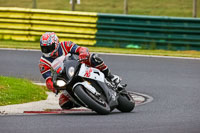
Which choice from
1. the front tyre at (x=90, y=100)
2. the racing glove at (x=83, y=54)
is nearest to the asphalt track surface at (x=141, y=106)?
the front tyre at (x=90, y=100)

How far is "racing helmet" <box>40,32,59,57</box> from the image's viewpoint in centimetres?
986

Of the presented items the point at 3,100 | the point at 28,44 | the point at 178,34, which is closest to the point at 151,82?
the point at 3,100

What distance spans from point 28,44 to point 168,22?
198 inches

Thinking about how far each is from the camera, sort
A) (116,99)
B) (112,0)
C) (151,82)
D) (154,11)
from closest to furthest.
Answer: (116,99), (151,82), (154,11), (112,0)

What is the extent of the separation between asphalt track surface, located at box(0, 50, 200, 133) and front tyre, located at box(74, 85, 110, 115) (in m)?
0.13

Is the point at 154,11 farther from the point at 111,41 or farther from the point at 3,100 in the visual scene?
the point at 3,100

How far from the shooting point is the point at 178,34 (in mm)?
20875

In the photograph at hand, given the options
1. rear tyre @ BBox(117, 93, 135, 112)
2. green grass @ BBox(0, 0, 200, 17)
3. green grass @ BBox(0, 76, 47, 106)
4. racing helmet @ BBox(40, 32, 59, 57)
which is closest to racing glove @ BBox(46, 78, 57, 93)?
racing helmet @ BBox(40, 32, 59, 57)

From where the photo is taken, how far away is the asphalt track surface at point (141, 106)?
8125 millimetres

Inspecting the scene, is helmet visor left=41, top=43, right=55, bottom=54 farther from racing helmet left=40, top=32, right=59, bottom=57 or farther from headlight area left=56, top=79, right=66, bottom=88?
headlight area left=56, top=79, right=66, bottom=88

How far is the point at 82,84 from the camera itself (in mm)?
9414

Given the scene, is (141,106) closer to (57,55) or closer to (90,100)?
(57,55)

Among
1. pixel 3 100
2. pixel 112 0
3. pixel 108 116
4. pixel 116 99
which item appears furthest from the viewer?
pixel 112 0

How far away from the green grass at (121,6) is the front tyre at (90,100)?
3252 centimetres
